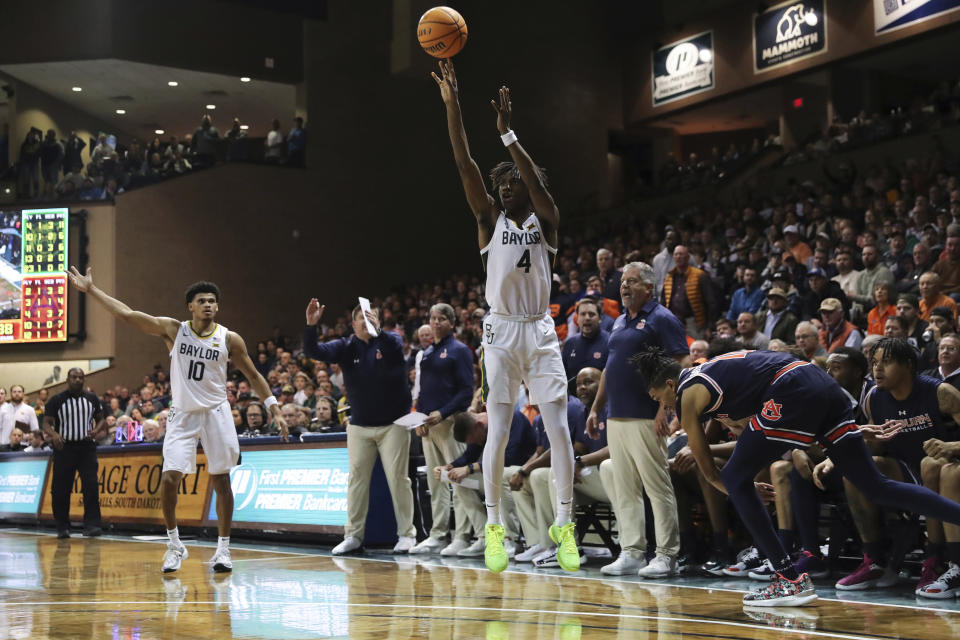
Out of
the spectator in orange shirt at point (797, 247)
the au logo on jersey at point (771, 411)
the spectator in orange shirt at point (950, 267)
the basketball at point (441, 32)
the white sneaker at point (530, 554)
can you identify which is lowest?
the white sneaker at point (530, 554)

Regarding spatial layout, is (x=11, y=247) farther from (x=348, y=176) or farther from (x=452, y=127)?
(x=452, y=127)

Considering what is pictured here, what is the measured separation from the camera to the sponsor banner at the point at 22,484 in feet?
45.7

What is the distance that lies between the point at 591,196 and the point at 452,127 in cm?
1980

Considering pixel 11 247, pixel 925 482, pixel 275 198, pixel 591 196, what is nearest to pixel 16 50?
pixel 11 247

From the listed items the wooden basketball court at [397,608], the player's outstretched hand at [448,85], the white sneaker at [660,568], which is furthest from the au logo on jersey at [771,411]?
the player's outstretched hand at [448,85]

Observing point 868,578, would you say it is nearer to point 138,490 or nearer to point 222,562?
point 222,562

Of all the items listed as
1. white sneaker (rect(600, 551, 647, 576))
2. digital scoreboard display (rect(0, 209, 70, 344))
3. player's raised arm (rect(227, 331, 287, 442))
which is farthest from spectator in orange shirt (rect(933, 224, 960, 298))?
digital scoreboard display (rect(0, 209, 70, 344))

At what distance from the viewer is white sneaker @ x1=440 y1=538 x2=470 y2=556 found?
347 inches

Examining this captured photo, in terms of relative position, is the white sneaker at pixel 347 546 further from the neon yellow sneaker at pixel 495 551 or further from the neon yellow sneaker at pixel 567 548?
the neon yellow sneaker at pixel 567 548

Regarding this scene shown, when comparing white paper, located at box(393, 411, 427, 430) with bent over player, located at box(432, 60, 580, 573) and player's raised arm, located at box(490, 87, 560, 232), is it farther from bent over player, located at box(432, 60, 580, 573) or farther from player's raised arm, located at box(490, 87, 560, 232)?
player's raised arm, located at box(490, 87, 560, 232)

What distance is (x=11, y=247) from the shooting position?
20875 millimetres

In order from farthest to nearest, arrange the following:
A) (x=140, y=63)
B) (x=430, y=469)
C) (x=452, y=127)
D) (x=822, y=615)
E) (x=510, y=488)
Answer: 1. (x=140, y=63)
2. (x=430, y=469)
3. (x=510, y=488)
4. (x=452, y=127)
5. (x=822, y=615)

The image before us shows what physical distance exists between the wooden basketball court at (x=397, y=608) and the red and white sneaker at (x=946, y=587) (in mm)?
136

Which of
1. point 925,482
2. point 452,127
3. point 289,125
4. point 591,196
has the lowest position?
point 925,482
